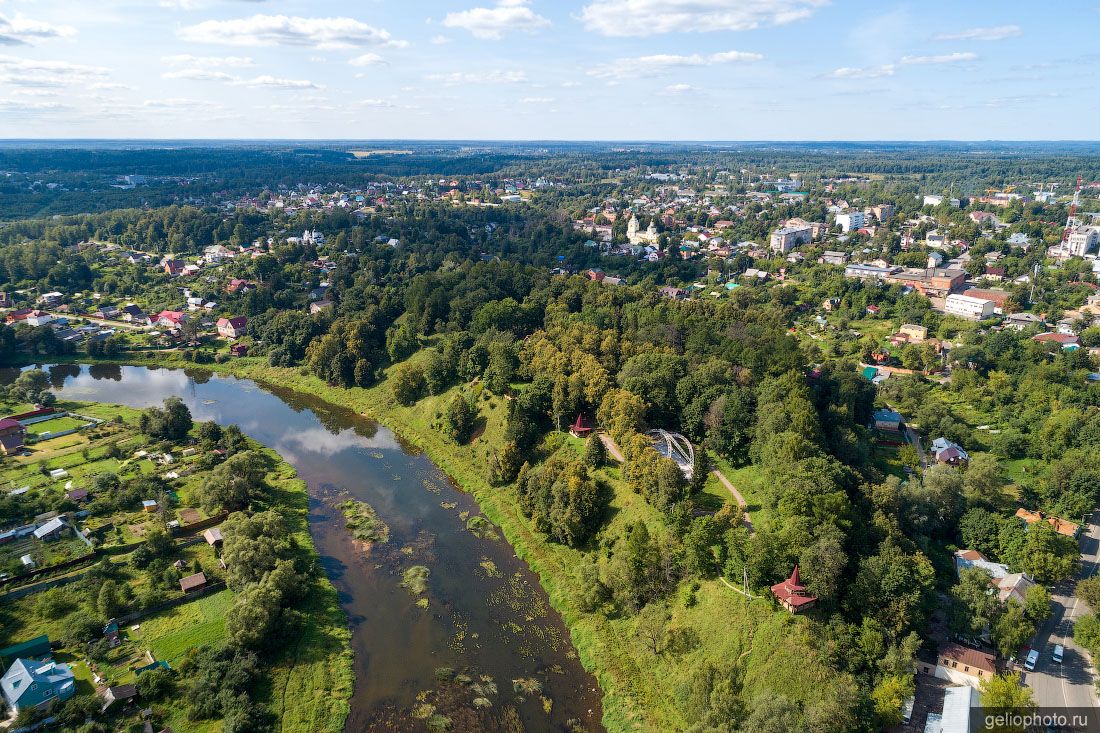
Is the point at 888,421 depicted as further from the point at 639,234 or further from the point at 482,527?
the point at 639,234

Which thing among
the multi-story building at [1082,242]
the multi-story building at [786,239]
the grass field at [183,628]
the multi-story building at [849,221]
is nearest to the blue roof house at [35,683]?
the grass field at [183,628]

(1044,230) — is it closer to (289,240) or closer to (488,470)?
(488,470)

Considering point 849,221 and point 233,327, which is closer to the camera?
point 233,327

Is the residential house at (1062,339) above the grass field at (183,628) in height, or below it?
above

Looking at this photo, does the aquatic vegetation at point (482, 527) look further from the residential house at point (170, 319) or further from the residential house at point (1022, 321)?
the residential house at point (1022, 321)

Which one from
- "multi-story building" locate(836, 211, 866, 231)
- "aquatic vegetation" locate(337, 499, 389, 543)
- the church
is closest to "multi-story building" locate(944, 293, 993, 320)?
the church

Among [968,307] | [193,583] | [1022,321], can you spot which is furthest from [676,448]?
[1022,321]

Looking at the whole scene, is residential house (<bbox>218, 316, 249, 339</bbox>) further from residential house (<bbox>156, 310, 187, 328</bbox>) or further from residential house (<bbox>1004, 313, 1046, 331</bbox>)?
residential house (<bbox>1004, 313, 1046, 331</bbox>)
